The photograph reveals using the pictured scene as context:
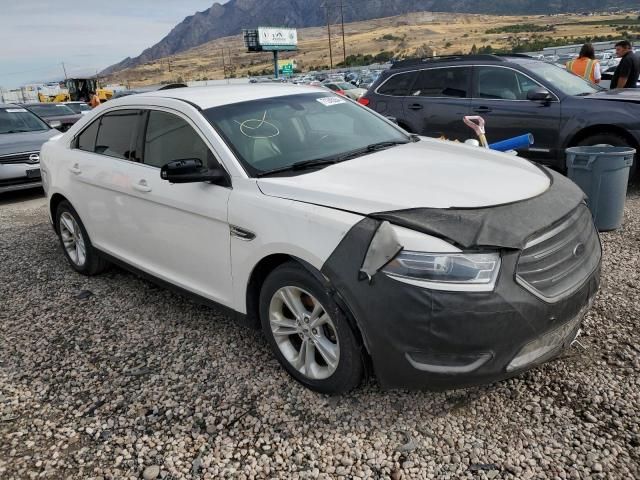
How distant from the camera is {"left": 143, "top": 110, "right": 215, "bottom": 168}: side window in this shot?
3.42 metres

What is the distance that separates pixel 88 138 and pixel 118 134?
604 mm

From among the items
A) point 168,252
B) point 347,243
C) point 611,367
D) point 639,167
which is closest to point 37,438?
point 168,252

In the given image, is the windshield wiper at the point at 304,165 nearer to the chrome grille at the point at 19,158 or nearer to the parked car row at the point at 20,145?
the parked car row at the point at 20,145

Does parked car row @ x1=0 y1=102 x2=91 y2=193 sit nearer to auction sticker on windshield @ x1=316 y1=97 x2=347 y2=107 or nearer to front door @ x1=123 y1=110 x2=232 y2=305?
front door @ x1=123 y1=110 x2=232 y2=305

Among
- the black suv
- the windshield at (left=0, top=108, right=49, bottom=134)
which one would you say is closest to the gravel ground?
the black suv

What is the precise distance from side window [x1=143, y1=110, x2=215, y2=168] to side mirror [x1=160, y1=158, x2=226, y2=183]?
0.15 meters

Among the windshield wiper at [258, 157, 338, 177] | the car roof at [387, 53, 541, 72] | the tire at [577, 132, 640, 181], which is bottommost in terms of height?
the tire at [577, 132, 640, 181]

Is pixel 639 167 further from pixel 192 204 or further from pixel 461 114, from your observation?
pixel 192 204

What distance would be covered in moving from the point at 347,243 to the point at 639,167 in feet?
18.7

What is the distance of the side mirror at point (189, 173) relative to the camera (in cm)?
309

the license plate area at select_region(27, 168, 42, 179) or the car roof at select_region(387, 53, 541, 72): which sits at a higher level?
the car roof at select_region(387, 53, 541, 72)

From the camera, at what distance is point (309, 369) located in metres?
2.94

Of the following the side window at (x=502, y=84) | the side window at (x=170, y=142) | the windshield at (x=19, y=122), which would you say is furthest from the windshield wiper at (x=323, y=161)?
the windshield at (x=19, y=122)

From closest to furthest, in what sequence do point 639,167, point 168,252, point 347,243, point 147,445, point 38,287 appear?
point 347,243, point 147,445, point 168,252, point 38,287, point 639,167
